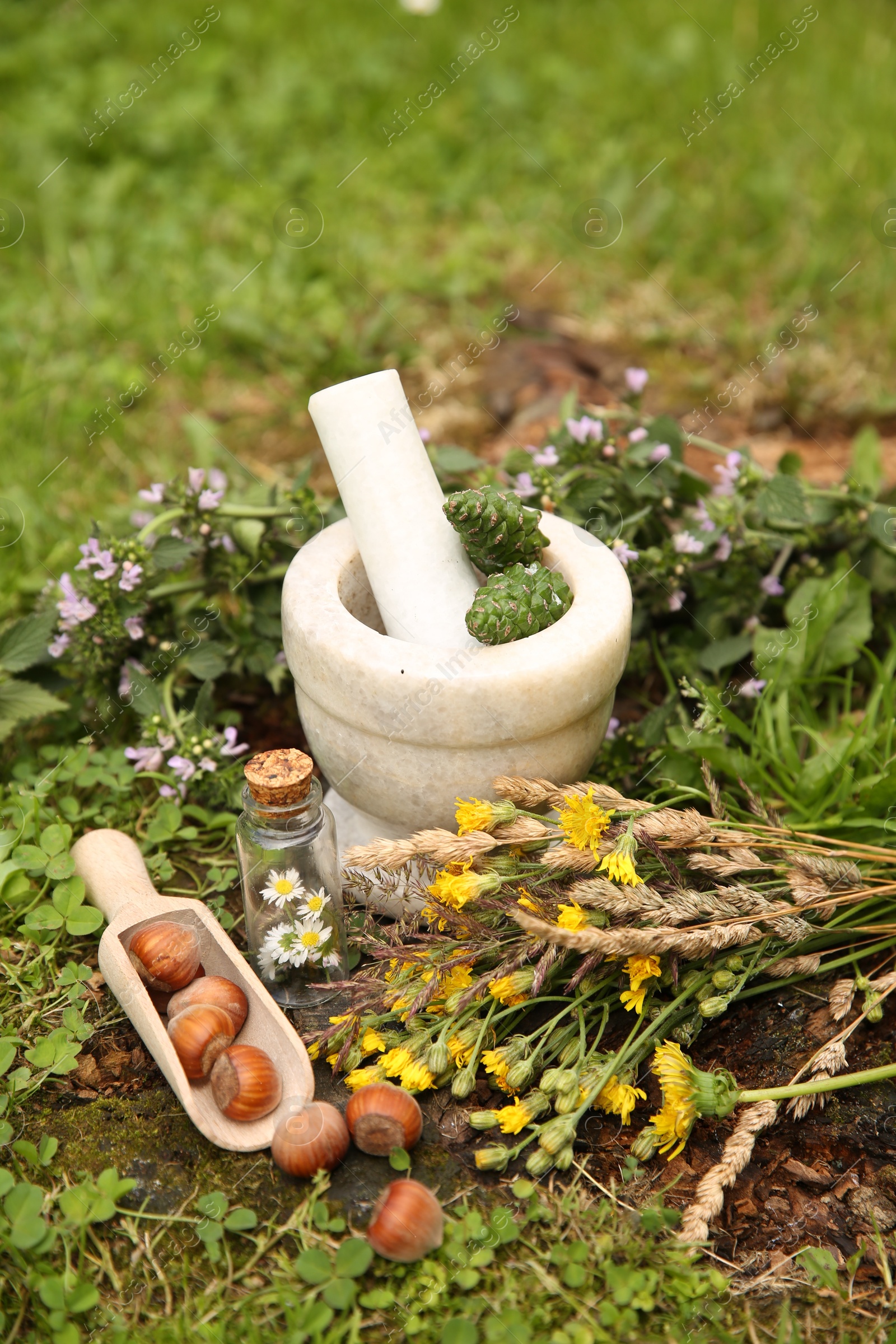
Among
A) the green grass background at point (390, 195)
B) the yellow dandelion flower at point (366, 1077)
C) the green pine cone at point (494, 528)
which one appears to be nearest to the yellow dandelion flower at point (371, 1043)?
the yellow dandelion flower at point (366, 1077)

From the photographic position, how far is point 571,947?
1.56 m

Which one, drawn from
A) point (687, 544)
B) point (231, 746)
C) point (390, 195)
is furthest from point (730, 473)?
point (390, 195)

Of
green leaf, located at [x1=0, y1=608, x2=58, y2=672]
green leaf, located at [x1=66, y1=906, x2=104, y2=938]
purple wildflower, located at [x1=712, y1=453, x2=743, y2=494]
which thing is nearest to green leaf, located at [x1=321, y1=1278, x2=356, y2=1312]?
green leaf, located at [x1=66, y1=906, x2=104, y2=938]

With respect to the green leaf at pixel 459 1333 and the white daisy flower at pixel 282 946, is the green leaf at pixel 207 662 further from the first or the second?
the green leaf at pixel 459 1333

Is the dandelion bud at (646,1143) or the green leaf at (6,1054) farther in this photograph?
the green leaf at (6,1054)

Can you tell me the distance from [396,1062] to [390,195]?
12.5 ft

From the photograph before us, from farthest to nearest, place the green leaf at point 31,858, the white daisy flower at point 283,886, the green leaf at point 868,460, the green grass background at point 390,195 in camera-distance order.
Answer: the green grass background at point 390,195
the green leaf at point 868,460
the green leaf at point 31,858
the white daisy flower at point 283,886

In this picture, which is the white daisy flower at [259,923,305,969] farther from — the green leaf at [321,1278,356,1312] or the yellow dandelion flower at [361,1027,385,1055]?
the green leaf at [321,1278,356,1312]

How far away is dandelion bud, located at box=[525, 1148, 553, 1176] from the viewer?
1.60 meters

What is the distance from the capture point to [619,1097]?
5.46 ft

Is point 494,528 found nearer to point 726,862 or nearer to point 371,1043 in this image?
point 726,862

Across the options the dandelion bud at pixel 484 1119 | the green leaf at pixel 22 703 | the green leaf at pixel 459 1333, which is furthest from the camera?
the green leaf at pixel 22 703

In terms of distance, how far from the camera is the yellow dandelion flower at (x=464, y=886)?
5.61ft

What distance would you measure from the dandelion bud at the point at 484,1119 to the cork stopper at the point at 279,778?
55 cm
